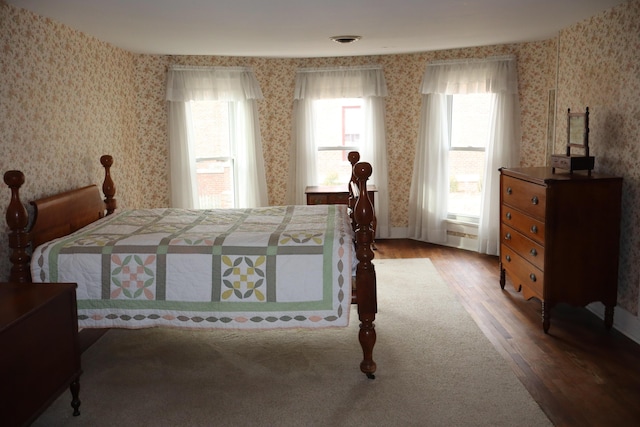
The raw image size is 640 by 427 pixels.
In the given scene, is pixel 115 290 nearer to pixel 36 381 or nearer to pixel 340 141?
pixel 36 381

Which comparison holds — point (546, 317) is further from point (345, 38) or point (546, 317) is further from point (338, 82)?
point (338, 82)

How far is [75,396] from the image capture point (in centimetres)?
306

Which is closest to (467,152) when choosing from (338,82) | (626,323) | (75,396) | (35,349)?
(338,82)

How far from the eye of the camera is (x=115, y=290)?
3.53 m

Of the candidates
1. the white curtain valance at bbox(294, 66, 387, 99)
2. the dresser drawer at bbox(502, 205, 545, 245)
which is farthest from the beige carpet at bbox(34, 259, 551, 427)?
the white curtain valance at bbox(294, 66, 387, 99)

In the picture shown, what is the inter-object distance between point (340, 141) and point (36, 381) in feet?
17.0

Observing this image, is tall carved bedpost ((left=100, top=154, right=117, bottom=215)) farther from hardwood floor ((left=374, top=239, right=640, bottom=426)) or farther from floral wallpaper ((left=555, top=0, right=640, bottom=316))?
floral wallpaper ((left=555, top=0, right=640, bottom=316))

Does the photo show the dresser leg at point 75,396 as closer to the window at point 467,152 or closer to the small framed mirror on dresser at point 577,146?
the small framed mirror on dresser at point 577,146

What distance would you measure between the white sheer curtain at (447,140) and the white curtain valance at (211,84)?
2.03m

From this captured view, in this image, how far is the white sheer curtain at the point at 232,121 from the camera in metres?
6.56

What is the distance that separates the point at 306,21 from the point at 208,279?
Result: 2087 mm

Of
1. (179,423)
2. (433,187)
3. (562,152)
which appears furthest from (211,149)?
(179,423)

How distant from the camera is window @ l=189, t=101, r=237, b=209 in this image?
6898mm

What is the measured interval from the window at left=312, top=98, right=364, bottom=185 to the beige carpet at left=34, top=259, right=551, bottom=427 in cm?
306
